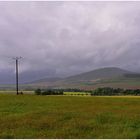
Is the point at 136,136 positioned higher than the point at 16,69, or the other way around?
the point at 16,69

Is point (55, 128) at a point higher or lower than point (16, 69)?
lower

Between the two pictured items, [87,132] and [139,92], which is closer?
[87,132]

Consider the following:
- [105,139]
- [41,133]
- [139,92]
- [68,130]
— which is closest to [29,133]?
[41,133]

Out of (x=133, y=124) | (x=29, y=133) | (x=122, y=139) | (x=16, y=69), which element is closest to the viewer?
(x=122, y=139)

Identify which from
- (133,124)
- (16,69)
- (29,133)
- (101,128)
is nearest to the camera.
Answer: (29,133)

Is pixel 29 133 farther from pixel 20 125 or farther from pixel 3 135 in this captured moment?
pixel 20 125

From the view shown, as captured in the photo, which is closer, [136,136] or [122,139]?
[122,139]

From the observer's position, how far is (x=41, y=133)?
15359mm

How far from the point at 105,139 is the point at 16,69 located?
307 feet

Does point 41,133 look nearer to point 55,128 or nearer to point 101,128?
point 55,128

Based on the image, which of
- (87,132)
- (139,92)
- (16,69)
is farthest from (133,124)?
(139,92)

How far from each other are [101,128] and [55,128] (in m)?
2.36

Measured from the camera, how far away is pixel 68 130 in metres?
16.2

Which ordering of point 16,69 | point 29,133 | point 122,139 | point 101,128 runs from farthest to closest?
point 16,69
point 101,128
point 29,133
point 122,139
